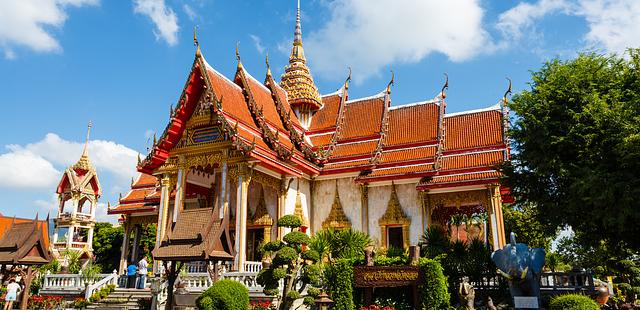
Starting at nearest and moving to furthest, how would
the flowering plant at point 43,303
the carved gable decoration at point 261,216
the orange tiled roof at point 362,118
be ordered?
the flowering plant at point 43,303 < the carved gable decoration at point 261,216 < the orange tiled roof at point 362,118

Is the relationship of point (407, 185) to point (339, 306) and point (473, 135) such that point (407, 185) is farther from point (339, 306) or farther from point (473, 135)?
point (339, 306)

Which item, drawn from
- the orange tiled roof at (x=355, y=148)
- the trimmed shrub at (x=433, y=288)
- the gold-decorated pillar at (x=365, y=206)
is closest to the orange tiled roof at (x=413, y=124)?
the orange tiled roof at (x=355, y=148)

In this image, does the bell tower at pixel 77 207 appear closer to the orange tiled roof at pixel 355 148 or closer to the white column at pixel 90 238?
the white column at pixel 90 238

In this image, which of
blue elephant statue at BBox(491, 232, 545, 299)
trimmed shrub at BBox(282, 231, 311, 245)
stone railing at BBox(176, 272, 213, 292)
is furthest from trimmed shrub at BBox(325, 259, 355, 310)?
stone railing at BBox(176, 272, 213, 292)

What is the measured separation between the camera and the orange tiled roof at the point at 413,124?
57.3 ft

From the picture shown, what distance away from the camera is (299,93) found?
65.8 feet

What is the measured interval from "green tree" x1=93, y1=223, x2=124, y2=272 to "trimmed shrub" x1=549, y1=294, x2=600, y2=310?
2741cm

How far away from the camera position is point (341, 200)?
16859mm

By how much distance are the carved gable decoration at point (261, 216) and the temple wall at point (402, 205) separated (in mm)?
3541

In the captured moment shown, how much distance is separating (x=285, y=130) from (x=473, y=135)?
6.66 m

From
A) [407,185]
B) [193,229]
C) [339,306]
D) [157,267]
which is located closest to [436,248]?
[339,306]

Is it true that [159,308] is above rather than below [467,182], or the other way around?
below

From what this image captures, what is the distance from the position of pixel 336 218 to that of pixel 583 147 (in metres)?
8.51

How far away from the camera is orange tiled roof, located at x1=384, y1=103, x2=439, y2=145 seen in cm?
1747
